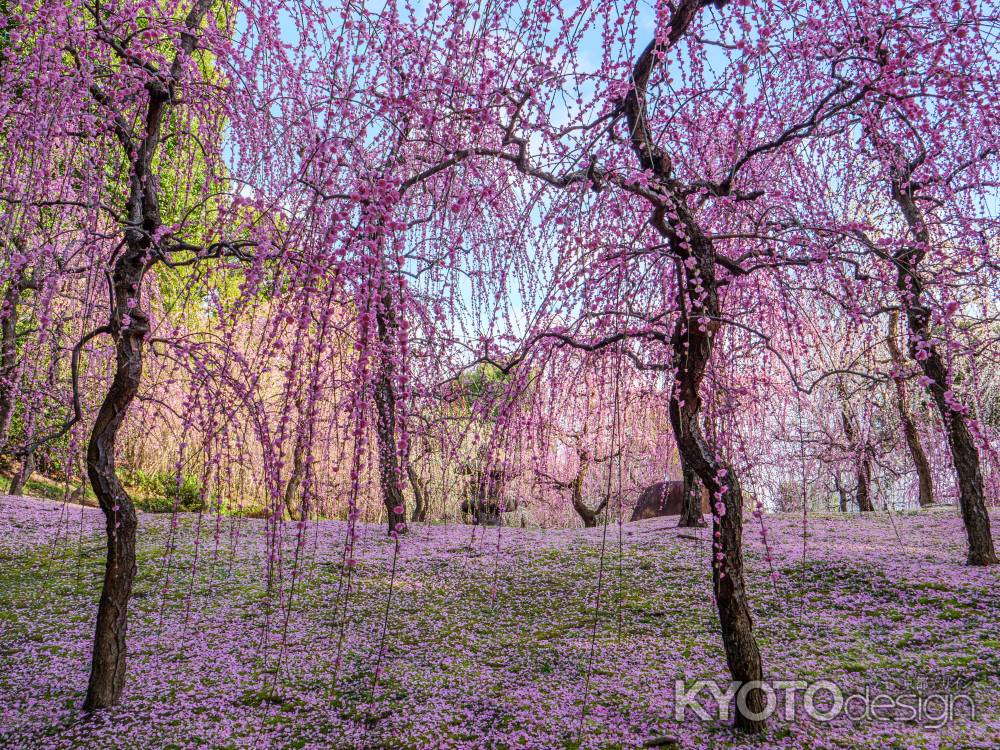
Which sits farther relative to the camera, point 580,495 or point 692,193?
point 580,495

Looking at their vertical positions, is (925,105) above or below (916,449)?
above

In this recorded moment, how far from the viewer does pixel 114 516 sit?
303 cm

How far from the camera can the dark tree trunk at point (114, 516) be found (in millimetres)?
3037

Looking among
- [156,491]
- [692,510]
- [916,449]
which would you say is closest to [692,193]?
[692,510]

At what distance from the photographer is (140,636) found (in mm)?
4074

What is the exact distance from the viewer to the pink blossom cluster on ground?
2936 millimetres

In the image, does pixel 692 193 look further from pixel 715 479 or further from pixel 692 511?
pixel 692 511

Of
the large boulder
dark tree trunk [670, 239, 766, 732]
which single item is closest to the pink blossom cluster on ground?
dark tree trunk [670, 239, 766, 732]

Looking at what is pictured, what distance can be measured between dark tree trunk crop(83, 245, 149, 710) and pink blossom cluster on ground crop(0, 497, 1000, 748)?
0.55 feet

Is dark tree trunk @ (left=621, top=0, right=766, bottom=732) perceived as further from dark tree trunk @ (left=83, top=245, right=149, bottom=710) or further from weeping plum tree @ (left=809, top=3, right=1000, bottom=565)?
dark tree trunk @ (left=83, top=245, right=149, bottom=710)

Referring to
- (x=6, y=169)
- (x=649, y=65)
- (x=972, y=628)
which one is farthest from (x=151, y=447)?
(x=972, y=628)

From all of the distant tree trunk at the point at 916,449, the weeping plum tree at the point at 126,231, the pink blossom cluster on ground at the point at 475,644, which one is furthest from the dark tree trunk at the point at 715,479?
the distant tree trunk at the point at 916,449

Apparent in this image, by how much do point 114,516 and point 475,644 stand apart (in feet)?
7.35

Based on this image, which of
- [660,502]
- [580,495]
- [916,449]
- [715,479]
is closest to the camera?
[715,479]
